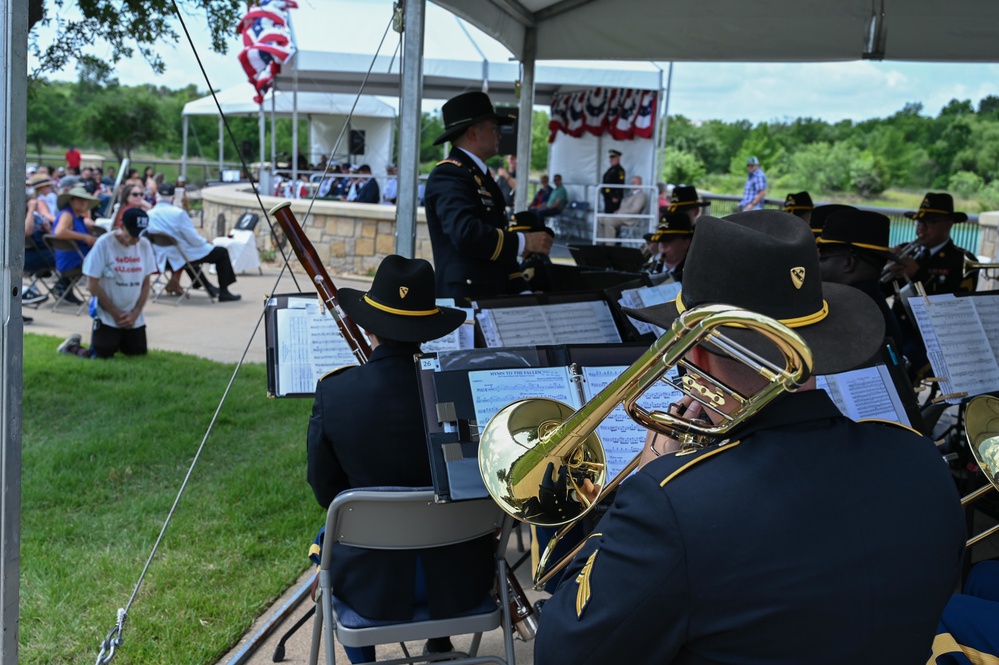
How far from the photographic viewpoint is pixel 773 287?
1379 millimetres

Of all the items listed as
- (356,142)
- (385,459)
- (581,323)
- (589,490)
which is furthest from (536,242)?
(356,142)

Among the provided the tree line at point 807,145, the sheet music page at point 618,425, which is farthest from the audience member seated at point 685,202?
the tree line at point 807,145

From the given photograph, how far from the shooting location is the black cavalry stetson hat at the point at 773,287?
1.37m

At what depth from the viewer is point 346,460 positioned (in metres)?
2.52

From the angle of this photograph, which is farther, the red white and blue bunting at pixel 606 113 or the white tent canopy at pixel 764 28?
the red white and blue bunting at pixel 606 113

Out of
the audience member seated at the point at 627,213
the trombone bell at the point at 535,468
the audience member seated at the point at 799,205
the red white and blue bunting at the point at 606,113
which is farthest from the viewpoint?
the red white and blue bunting at the point at 606,113

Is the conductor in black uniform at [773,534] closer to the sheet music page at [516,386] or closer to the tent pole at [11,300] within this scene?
the sheet music page at [516,386]

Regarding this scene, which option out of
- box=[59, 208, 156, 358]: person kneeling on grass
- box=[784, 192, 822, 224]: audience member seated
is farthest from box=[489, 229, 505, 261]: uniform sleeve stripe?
box=[59, 208, 156, 358]: person kneeling on grass

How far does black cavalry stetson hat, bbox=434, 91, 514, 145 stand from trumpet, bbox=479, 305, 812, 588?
2.57 metres

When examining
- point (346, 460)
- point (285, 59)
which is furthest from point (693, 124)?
point (346, 460)

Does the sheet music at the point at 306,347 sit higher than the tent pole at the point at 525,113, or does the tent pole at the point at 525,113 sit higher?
the tent pole at the point at 525,113

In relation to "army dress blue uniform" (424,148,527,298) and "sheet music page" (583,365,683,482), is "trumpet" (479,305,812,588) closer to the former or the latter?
"sheet music page" (583,365,683,482)

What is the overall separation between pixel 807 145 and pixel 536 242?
28.9 metres

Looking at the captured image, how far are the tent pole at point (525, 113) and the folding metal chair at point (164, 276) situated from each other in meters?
4.96
